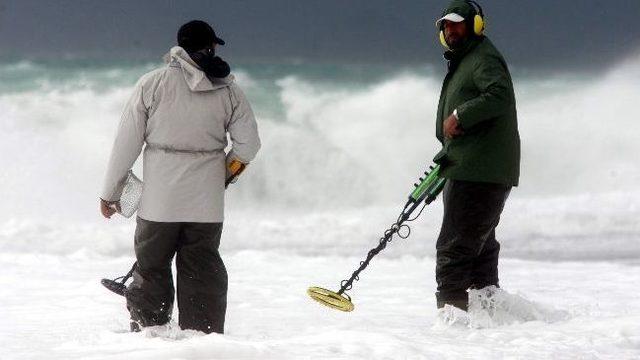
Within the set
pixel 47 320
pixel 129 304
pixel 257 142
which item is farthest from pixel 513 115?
pixel 47 320

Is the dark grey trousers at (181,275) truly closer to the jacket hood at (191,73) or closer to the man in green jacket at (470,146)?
the jacket hood at (191,73)

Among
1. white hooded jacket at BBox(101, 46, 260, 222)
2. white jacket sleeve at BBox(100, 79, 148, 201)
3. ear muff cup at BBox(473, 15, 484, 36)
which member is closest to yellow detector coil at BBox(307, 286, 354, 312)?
white hooded jacket at BBox(101, 46, 260, 222)

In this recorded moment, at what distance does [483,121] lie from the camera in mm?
4762

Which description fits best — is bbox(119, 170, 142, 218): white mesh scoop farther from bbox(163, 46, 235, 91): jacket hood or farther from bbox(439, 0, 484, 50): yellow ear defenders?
bbox(439, 0, 484, 50): yellow ear defenders

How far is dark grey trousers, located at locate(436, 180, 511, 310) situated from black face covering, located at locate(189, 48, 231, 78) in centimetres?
145

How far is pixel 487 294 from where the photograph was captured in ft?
16.7

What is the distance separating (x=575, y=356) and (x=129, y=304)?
7.66 feet

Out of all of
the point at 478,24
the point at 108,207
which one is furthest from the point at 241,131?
the point at 478,24

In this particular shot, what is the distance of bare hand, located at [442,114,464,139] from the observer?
4698mm

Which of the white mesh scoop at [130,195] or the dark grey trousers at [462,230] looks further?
the dark grey trousers at [462,230]

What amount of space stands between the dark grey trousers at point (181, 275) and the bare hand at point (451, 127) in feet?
4.45

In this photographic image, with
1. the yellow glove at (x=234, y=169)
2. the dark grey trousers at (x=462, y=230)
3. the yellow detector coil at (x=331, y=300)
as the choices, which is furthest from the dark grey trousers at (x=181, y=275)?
the dark grey trousers at (x=462, y=230)

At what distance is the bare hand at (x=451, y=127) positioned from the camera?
4.70 metres

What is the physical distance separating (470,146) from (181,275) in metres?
1.74
